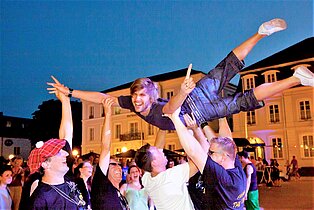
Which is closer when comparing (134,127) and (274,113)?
(274,113)

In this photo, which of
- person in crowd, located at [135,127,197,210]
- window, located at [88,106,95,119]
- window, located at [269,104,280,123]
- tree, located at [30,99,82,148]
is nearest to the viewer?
person in crowd, located at [135,127,197,210]

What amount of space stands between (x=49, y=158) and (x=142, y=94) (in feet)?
4.36

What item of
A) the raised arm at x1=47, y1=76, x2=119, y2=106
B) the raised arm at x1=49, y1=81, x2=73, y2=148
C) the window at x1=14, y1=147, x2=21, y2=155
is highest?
the raised arm at x1=47, y1=76, x2=119, y2=106

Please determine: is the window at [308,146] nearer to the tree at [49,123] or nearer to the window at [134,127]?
the window at [134,127]

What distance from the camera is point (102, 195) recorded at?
354cm

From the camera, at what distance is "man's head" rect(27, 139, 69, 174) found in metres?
3.20

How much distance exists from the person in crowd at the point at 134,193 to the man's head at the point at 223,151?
2.16m

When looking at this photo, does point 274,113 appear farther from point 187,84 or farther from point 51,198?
point 51,198

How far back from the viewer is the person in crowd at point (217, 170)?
3039 millimetres

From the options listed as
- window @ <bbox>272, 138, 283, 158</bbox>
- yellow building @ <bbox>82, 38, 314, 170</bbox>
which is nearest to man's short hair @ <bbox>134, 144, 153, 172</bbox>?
yellow building @ <bbox>82, 38, 314, 170</bbox>

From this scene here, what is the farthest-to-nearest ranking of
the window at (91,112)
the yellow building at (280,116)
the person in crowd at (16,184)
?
1. the window at (91,112)
2. the yellow building at (280,116)
3. the person in crowd at (16,184)

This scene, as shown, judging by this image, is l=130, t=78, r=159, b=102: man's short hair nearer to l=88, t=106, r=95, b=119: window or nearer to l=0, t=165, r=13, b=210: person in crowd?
l=0, t=165, r=13, b=210: person in crowd

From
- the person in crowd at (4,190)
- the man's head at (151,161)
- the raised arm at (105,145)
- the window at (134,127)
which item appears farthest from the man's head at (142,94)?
the window at (134,127)

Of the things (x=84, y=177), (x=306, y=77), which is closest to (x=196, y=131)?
(x=306, y=77)
